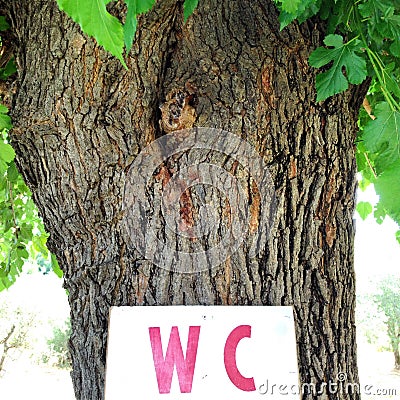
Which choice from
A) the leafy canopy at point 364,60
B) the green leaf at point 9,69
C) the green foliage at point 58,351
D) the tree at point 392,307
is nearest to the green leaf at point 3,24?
the green leaf at point 9,69

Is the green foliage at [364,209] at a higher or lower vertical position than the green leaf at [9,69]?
lower

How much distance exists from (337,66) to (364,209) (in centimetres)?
157

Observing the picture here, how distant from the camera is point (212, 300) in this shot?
48.9 inches

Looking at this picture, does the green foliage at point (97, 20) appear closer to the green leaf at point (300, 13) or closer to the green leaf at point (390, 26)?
the green leaf at point (300, 13)

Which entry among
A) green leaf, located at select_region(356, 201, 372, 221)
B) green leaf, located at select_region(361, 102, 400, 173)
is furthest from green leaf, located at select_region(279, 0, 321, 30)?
green leaf, located at select_region(356, 201, 372, 221)

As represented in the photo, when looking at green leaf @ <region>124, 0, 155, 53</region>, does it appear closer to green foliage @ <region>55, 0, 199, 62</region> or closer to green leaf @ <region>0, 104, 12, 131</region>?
green foliage @ <region>55, 0, 199, 62</region>

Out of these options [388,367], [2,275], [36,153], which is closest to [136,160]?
[36,153]

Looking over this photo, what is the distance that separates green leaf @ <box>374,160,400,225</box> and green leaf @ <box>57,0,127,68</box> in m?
0.58

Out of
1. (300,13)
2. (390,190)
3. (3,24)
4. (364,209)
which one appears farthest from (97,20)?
(364,209)

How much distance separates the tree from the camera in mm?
8094

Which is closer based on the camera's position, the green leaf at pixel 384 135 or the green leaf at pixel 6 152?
the green leaf at pixel 384 135

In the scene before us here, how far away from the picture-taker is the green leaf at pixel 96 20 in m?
0.72

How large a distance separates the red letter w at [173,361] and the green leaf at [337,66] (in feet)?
2.00

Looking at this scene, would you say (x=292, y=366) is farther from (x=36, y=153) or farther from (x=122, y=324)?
(x=36, y=153)
